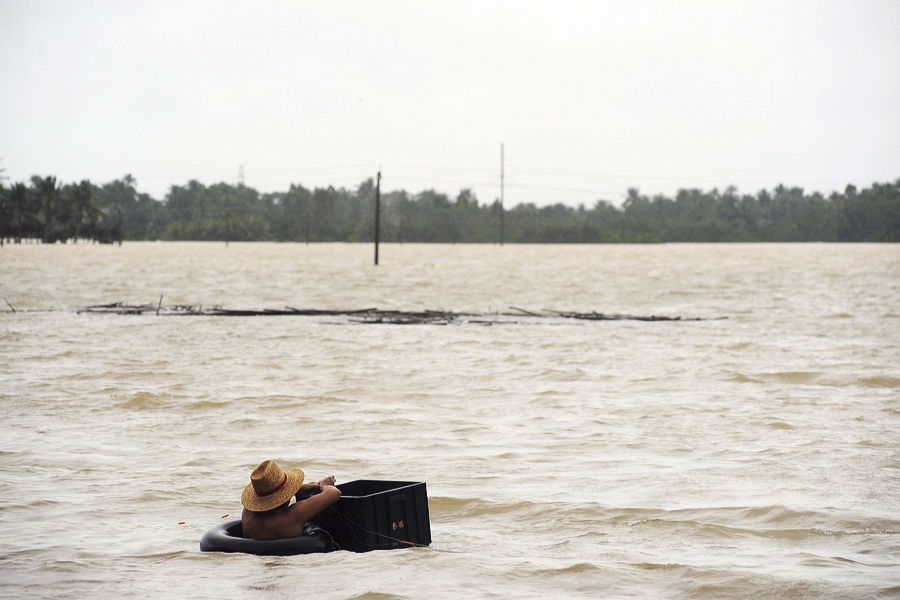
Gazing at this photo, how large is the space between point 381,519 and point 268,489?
2.35 feet

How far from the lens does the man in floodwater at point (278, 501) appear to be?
6477 millimetres

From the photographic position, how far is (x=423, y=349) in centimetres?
1942

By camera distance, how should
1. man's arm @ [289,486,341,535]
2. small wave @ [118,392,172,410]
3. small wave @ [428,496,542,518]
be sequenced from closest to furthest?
man's arm @ [289,486,341,535] → small wave @ [428,496,542,518] → small wave @ [118,392,172,410]

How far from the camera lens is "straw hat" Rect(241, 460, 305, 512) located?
647cm

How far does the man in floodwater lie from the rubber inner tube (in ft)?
0.21

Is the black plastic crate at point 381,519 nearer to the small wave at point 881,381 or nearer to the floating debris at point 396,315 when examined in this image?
the small wave at point 881,381

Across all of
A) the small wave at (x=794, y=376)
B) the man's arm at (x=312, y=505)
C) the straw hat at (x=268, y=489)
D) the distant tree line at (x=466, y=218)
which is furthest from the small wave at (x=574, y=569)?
the distant tree line at (x=466, y=218)

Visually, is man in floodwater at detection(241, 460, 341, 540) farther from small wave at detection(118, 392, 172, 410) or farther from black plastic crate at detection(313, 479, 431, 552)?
small wave at detection(118, 392, 172, 410)

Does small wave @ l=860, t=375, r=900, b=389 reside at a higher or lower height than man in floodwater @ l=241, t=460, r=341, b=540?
lower

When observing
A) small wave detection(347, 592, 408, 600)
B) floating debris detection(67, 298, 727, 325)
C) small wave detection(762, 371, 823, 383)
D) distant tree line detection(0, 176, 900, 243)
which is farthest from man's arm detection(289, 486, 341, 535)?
distant tree line detection(0, 176, 900, 243)

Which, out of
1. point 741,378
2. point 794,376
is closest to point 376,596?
point 741,378

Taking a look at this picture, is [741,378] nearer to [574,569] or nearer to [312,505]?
[574,569]

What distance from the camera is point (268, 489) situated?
21.2ft

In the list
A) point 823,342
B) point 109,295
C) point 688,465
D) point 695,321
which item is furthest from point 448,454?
point 109,295
